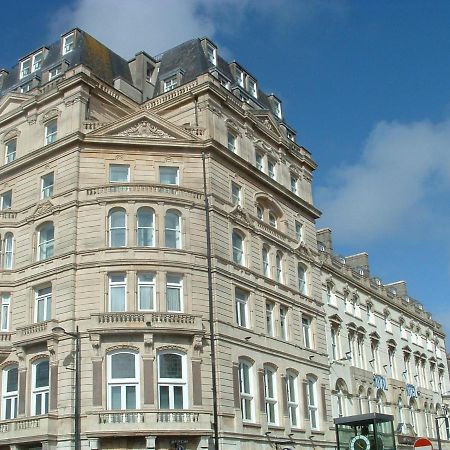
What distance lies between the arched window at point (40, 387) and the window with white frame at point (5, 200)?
35.2 ft

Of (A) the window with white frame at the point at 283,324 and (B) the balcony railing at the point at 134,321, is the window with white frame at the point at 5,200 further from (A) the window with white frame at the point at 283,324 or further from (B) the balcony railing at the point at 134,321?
(A) the window with white frame at the point at 283,324

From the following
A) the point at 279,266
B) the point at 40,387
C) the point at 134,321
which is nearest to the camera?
the point at 134,321

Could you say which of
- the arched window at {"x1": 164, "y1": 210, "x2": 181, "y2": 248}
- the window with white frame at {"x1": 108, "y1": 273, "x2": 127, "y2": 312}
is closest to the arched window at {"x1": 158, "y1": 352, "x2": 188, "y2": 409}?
the window with white frame at {"x1": 108, "y1": 273, "x2": 127, "y2": 312}

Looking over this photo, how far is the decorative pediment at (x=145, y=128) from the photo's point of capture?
137ft

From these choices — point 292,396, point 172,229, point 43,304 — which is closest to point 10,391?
point 43,304

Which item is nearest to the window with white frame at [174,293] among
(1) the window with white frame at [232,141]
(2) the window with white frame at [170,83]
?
(1) the window with white frame at [232,141]

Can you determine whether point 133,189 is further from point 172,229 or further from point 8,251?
point 8,251

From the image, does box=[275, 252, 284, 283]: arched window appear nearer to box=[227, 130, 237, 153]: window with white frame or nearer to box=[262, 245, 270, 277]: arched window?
box=[262, 245, 270, 277]: arched window

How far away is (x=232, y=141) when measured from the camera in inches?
1828

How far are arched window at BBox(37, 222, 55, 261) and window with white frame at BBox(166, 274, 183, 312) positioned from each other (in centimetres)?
693

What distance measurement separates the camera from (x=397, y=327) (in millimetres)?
66562

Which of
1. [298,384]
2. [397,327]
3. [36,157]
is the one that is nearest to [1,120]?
[36,157]

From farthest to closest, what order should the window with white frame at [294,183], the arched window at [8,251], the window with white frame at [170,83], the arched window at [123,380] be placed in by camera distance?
the window with white frame at [294,183] < the window with white frame at [170,83] < the arched window at [8,251] < the arched window at [123,380]

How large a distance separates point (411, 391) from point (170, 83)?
33.8 m
